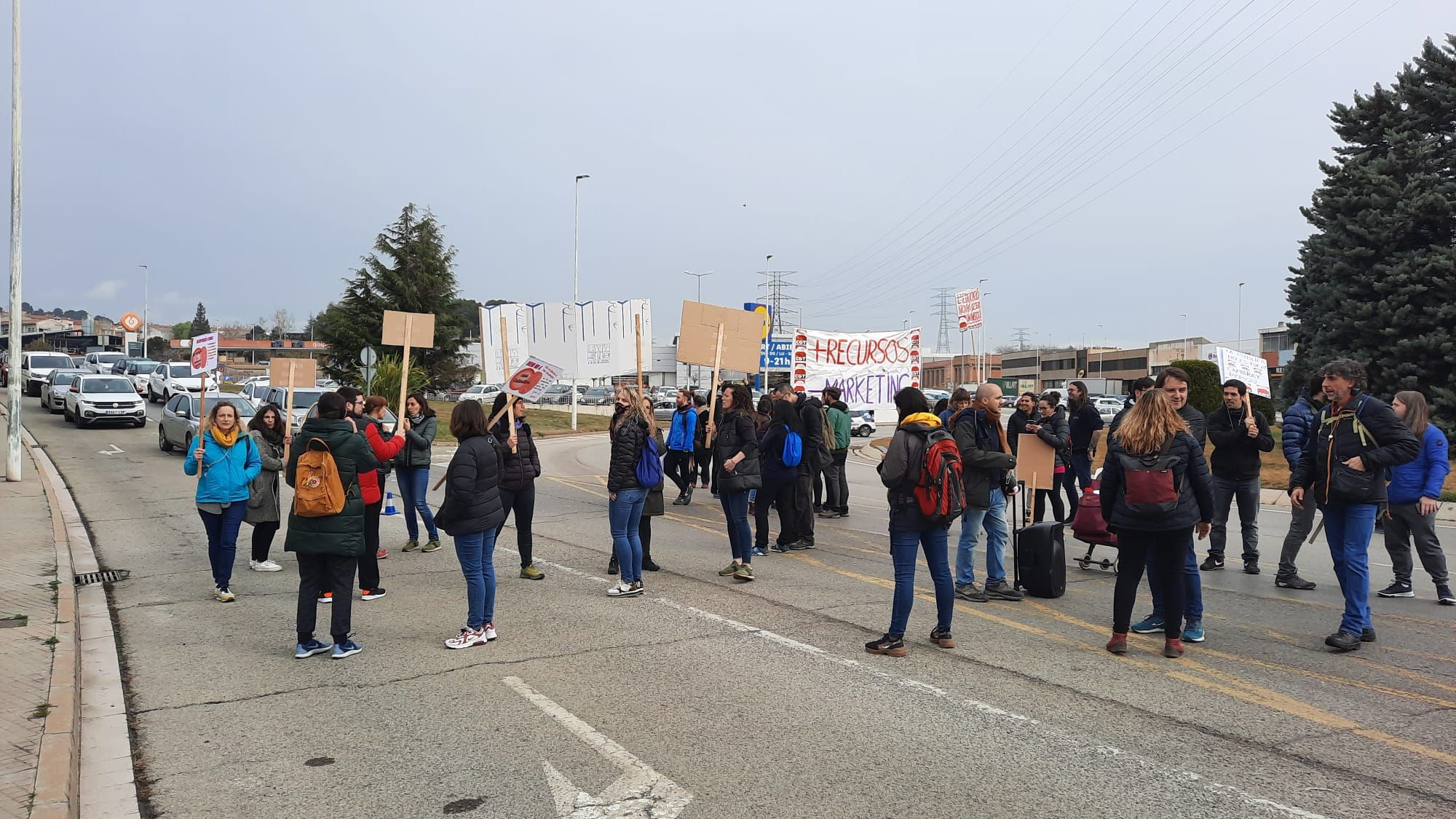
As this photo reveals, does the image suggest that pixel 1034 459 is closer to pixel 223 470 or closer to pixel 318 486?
pixel 318 486

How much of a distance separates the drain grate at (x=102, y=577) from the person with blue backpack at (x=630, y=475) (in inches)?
205

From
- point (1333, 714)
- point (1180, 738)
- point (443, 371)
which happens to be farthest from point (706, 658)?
point (443, 371)

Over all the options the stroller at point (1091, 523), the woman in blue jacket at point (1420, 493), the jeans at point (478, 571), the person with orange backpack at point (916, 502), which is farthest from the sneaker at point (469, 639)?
the woman in blue jacket at point (1420, 493)

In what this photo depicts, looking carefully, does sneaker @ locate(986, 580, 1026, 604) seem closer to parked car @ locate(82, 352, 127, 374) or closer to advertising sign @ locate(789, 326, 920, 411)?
advertising sign @ locate(789, 326, 920, 411)

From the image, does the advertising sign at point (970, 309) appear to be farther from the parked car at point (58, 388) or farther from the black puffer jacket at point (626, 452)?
the parked car at point (58, 388)

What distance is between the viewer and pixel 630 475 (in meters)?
8.52

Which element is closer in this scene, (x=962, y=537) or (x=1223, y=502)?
(x=962, y=537)

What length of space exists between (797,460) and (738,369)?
2.01 metres

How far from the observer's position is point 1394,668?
646 centimetres

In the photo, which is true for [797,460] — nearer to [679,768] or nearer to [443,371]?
[679,768]

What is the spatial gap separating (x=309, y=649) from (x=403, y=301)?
4419 cm

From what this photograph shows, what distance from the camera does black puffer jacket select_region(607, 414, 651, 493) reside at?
27.8 feet

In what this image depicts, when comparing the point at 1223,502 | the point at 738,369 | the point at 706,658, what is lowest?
the point at 706,658

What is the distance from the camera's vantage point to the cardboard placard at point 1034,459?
31.1 feet
